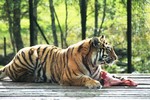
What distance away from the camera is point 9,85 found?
195 inches

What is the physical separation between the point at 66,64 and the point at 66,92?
0.49m

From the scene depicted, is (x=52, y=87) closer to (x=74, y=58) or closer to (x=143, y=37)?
(x=74, y=58)

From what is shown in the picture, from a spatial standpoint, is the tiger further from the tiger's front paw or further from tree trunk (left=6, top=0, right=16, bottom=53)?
tree trunk (left=6, top=0, right=16, bottom=53)

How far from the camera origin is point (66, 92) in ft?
14.8

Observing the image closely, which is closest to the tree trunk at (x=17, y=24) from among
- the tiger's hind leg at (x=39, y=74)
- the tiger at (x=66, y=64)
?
the tiger at (x=66, y=64)

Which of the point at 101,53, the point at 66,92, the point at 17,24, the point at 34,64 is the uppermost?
the point at 17,24

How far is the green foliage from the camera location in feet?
21.9

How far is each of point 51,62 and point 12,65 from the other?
439 millimetres

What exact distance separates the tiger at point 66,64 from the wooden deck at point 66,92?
0.38ft

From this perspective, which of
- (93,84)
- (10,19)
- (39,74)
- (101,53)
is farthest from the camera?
(10,19)

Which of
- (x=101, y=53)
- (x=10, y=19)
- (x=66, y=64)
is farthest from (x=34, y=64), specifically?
(x=10, y=19)

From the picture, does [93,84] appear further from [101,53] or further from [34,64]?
[34,64]

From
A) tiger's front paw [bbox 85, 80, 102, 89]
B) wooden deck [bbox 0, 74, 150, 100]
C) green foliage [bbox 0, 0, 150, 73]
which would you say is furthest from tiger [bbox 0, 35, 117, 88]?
green foliage [bbox 0, 0, 150, 73]

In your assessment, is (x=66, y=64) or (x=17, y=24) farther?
(x=17, y=24)
